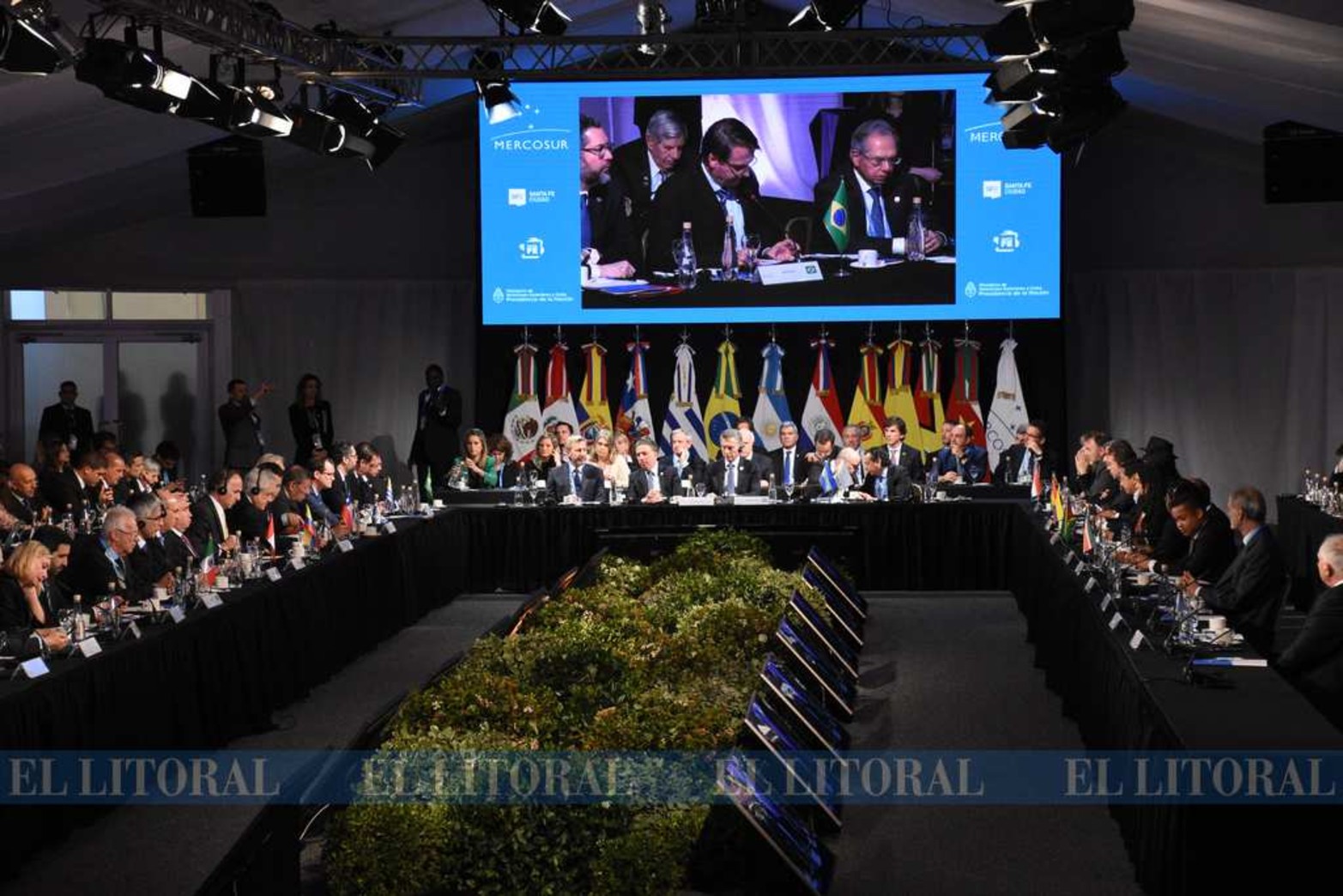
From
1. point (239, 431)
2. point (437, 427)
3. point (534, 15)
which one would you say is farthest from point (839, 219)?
point (239, 431)

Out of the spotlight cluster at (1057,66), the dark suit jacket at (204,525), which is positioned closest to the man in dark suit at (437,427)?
the dark suit jacket at (204,525)

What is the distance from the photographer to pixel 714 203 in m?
14.7

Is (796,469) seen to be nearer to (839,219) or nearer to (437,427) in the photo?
(839,219)

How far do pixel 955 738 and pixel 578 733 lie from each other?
148 inches

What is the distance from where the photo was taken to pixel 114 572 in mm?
7930

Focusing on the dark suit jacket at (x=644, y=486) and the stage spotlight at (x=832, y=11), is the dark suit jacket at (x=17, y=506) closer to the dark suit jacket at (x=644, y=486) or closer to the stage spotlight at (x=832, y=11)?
the dark suit jacket at (x=644, y=486)

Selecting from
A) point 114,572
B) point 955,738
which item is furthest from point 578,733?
point 114,572

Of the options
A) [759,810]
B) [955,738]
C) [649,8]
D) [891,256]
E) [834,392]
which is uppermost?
[649,8]

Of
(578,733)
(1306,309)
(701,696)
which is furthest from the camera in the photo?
(1306,309)

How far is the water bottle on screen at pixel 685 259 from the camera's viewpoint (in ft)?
48.3

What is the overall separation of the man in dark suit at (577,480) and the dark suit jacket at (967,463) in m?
2.52

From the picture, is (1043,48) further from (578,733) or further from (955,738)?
(578,733)

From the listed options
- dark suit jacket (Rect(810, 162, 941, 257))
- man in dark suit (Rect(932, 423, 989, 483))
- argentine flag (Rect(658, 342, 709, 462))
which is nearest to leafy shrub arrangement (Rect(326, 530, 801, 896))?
man in dark suit (Rect(932, 423, 989, 483))

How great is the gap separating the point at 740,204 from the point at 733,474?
3.30 metres
